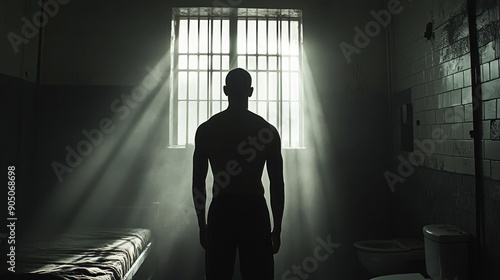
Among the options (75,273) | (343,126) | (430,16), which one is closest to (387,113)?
(343,126)

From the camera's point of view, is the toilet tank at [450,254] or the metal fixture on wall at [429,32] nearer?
the toilet tank at [450,254]

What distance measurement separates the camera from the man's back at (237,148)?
5.84ft

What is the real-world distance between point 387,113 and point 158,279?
2.70 metres

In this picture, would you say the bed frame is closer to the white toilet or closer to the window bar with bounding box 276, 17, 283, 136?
the window bar with bounding box 276, 17, 283, 136

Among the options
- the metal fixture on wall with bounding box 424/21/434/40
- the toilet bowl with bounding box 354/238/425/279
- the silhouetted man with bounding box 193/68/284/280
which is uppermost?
the metal fixture on wall with bounding box 424/21/434/40

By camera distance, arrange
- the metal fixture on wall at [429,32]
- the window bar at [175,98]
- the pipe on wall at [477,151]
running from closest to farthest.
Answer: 1. the pipe on wall at [477,151]
2. the metal fixture on wall at [429,32]
3. the window bar at [175,98]

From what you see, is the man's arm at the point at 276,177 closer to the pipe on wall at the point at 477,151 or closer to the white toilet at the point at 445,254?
the white toilet at the point at 445,254

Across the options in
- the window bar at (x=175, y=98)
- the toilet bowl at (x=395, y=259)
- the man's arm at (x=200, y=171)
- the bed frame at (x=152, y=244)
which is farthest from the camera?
the window bar at (x=175, y=98)

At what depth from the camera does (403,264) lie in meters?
2.49

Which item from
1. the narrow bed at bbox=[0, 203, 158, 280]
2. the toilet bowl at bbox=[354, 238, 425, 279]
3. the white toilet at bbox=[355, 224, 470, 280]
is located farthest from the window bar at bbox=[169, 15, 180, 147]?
the white toilet at bbox=[355, 224, 470, 280]

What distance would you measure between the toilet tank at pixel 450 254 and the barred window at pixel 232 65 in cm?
157

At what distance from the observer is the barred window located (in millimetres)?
3359

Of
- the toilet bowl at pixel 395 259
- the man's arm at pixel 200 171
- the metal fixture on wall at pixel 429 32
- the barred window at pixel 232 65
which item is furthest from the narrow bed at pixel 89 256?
the metal fixture on wall at pixel 429 32

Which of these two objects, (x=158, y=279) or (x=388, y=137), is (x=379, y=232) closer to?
(x=388, y=137)
